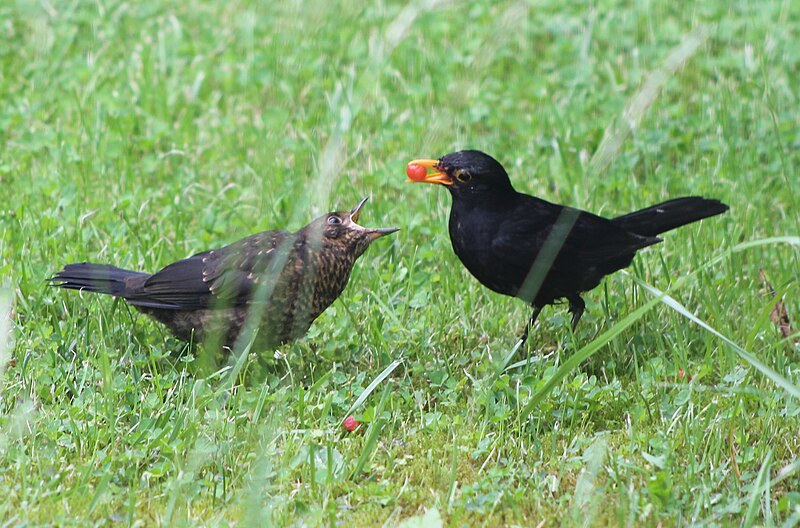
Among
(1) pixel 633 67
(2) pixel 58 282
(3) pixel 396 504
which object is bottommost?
(3) pixel 396 504

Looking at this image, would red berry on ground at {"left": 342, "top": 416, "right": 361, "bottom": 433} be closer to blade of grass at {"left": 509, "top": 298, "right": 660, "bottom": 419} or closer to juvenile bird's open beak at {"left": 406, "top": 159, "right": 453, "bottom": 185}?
blade of grass at {"left": 509, "top": 298, "right": 660, "bottom": 419}

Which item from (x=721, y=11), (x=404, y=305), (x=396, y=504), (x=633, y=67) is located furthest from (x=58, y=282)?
(x=721, y=11)

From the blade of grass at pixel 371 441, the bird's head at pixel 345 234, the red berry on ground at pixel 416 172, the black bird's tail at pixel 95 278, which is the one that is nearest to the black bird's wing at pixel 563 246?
the red berry on ground at pixel 416 172

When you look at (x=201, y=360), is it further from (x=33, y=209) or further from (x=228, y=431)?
(x=33, y=209)

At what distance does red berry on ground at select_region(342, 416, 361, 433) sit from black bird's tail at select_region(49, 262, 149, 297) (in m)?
1.19

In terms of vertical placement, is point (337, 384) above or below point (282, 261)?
below

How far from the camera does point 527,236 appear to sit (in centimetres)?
486

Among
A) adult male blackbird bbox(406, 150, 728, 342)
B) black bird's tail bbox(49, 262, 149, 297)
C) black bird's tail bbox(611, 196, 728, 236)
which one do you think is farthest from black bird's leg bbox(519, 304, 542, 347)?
black bird's tail bbox(49, 262, 149, 297)

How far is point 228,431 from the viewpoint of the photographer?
3.97 metres

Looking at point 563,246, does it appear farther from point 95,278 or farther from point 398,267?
point 95,278

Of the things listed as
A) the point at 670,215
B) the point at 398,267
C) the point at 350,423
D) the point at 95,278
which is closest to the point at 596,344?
the point at 350,423

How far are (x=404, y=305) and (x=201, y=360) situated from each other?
1003mm

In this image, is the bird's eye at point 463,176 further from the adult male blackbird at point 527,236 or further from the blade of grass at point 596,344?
the blade of grass at point 596,344

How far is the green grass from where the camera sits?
12.0ft
